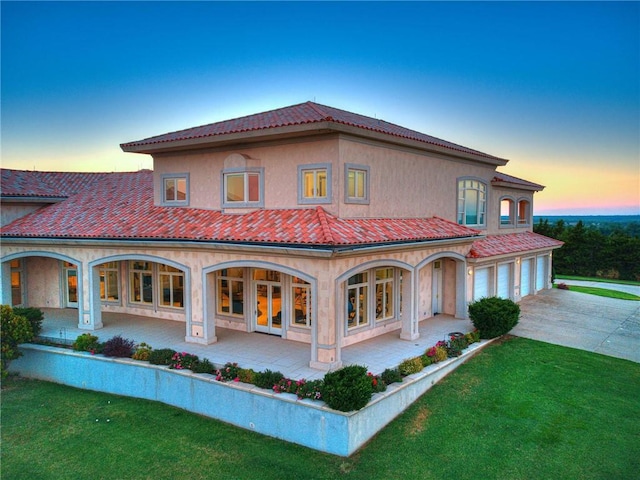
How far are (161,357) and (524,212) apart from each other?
24651mm

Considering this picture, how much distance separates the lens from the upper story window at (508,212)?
992 inches

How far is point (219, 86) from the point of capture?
75.9 feet

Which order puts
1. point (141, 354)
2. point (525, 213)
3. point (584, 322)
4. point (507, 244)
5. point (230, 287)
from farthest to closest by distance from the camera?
point (525, 213) → point (507, 244) → point (584, 322) → point (230, 287) → point (141, 354)

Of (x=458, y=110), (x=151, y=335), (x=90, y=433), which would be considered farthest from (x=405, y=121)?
(x=90, y=433)

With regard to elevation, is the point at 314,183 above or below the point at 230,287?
above

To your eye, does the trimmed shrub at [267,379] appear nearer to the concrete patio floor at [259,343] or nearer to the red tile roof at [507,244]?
the concrete patio floor at [259,343]

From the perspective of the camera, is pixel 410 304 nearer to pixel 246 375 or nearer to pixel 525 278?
pixel 246 375

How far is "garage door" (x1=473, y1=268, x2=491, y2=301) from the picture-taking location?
19.1m

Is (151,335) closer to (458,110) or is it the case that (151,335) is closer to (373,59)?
(373,59)

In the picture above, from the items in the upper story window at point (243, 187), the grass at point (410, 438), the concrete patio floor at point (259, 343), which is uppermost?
the upper story window at point (243, 187)

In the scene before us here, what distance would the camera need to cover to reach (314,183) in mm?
14328

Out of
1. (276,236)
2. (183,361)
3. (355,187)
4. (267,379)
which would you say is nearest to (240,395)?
(267,379)

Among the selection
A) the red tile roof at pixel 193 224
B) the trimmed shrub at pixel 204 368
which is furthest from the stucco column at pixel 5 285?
the trimmed shrub at pixel 204 368

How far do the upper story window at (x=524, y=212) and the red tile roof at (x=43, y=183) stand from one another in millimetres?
26912
